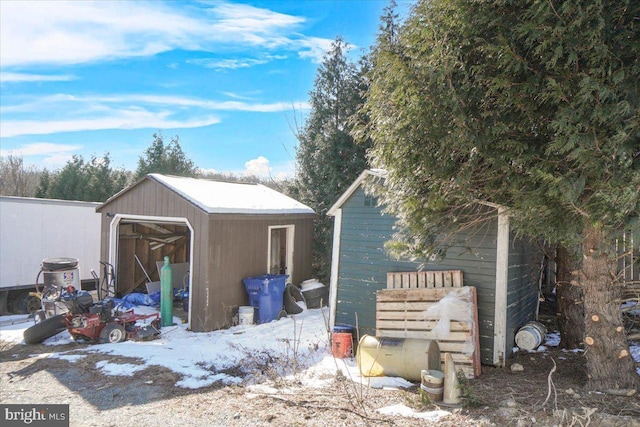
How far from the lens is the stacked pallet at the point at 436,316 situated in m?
6.09

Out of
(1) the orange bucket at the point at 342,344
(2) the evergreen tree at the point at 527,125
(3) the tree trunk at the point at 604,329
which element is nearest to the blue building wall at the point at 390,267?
(1) the orange bucket at the point at 342,344

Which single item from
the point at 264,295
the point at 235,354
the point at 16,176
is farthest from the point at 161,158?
the point at 235,354

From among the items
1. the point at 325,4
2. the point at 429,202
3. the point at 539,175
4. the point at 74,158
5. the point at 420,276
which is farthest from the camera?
the point at 74,158

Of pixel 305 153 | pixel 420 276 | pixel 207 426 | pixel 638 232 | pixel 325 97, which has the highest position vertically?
pixel 325 97

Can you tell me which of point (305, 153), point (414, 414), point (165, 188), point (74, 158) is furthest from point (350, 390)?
point (74, 158)

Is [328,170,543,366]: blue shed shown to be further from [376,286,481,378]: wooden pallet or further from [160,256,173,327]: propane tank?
[160,256,173,327]: propane tank

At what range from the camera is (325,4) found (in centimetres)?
1162

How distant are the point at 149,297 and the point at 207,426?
685 cm

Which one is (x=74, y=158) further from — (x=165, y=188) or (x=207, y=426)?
(x=207, y=426)

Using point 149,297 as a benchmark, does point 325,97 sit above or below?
above

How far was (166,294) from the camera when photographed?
9.05 meters

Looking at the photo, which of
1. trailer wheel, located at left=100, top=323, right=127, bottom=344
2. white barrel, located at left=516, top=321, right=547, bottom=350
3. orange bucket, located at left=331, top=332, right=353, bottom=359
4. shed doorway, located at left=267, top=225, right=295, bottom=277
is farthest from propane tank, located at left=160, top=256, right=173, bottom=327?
white barrel, located at left=516, top=321, right=547, bottom=350

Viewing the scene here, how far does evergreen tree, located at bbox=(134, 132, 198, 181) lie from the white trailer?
9410 millimetres

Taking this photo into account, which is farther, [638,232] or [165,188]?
[165,188]
